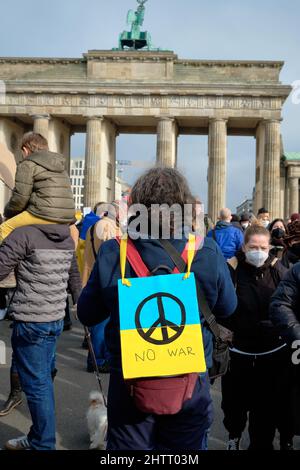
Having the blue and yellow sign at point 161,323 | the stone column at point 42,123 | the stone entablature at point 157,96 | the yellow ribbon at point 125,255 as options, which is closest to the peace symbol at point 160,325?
the blue and yellow sign at point 161,323

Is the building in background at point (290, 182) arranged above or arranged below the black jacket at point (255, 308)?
above

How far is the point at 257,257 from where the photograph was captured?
13.8 ft

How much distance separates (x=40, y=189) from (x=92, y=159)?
116 feet

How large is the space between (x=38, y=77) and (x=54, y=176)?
37.3 m

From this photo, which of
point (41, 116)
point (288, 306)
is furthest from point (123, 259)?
point (41, 116)

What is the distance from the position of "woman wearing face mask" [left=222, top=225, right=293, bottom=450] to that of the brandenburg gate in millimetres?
33676

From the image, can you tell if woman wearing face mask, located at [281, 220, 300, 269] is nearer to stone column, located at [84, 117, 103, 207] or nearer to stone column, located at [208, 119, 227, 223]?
stone column, located at [208, 119, 227, 223]

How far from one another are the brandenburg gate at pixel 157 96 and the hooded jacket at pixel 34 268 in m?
34.1

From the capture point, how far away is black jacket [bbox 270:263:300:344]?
3229 millimetres

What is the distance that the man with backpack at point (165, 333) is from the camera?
2568 mm

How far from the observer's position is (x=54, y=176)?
395 cm

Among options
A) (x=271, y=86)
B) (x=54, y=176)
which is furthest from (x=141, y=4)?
(x=54, y=176)

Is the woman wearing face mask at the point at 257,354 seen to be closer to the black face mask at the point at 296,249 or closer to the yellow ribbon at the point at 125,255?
the black face mask at the point at 296,249

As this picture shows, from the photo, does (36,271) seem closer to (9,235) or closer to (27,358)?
(9,235)
